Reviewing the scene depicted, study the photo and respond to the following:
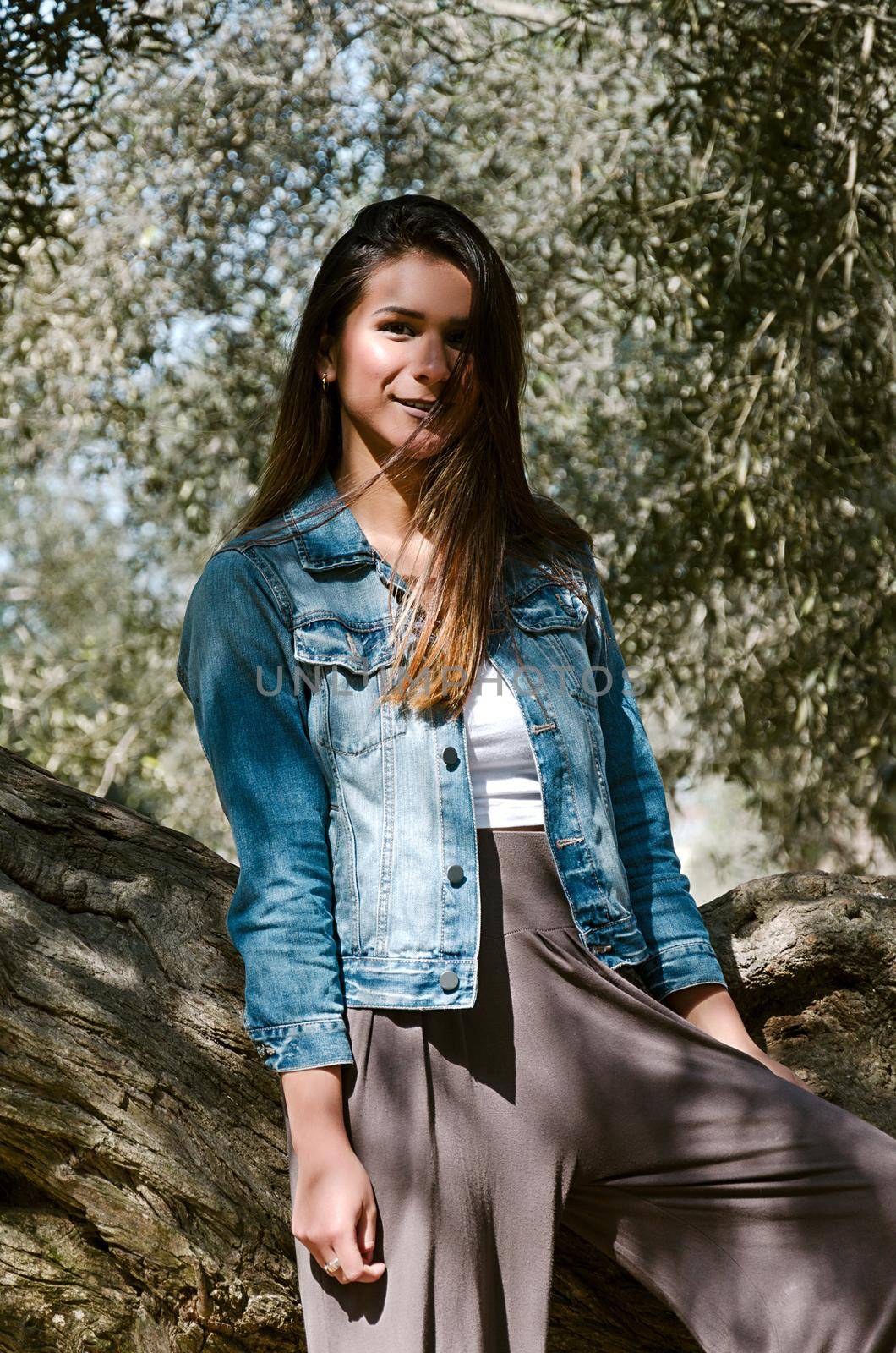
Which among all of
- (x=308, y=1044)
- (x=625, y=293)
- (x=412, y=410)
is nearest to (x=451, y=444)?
(x=412, y=410)

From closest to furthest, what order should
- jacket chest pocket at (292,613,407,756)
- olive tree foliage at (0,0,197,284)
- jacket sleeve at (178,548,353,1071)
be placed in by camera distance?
jacket sleeve at (178,548,353,1071)
jacket chest pocket at (292,613,407,756)
olive tree foliage at (0,0,197,284)

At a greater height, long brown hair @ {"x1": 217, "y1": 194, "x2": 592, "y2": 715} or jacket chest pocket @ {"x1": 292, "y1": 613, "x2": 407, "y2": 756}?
long brown hair @ {"x1": 217, "y1": 194, "x2": 592, "y2": 715}

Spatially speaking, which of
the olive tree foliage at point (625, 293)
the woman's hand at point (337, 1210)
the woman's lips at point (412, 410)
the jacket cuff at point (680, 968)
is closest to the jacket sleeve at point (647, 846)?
the jacket cuff at point (680, 968)

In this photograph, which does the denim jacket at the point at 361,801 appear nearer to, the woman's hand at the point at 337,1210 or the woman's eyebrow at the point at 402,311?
the woman's hand at the point at 337,1210

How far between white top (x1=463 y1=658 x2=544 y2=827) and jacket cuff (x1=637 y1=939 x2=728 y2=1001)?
13.5 inches

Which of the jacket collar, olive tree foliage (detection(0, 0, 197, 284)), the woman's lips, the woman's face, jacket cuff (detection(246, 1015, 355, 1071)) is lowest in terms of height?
jacket cuff (detection(246, 1015, 355, 1071))

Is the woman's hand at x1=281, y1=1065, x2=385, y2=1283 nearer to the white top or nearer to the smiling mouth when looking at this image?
the white top

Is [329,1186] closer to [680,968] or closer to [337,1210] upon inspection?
[337,1210]

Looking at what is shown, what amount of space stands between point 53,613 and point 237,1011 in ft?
29.7

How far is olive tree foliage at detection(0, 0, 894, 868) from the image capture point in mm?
4520

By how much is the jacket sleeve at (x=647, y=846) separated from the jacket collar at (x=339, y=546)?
16 cm

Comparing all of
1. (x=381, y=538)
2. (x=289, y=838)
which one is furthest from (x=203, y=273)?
(x=289, y=838)

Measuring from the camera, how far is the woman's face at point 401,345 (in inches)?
84.1

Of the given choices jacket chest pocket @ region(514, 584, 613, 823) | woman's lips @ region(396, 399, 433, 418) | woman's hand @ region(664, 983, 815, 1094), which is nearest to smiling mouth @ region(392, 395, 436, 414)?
woman's lips @ region(396, 399, 433, 418)
